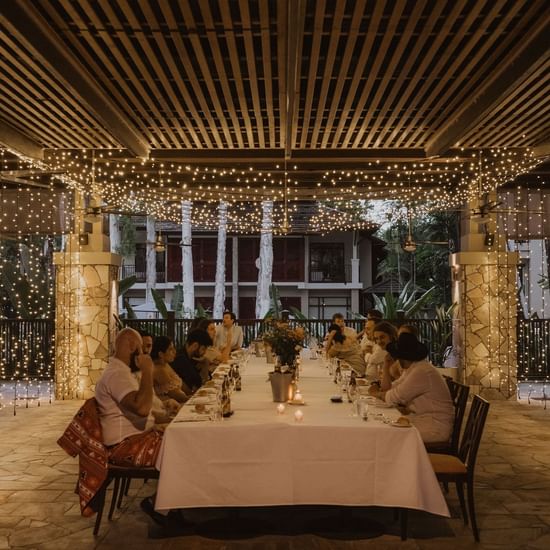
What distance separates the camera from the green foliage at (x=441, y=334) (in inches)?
501

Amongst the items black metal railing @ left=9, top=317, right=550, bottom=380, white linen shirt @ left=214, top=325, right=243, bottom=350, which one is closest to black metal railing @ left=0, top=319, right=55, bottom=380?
black metal railing @ left=9, top=317, right=550, bottom=380

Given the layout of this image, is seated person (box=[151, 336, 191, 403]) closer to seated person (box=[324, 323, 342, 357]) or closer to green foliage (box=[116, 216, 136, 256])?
seated person (box=[324, 323, 342, 357])

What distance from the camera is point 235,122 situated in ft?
25.8

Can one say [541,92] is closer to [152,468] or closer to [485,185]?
[485,185]

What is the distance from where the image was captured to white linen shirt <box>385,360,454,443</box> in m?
4.93

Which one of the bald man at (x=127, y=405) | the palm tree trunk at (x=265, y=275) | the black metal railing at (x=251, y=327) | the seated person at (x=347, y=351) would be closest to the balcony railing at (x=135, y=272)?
the palm tree trunk at (x=265, y=275)

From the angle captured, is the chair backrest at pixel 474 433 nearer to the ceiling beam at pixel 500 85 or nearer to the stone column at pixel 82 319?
the ceiling beam at pixel 500 85

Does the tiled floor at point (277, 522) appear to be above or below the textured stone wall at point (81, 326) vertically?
below

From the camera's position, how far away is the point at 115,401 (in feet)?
15.4

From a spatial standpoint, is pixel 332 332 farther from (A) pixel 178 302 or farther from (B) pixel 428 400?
(A) pixel 178 302

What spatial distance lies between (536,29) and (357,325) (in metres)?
9.81

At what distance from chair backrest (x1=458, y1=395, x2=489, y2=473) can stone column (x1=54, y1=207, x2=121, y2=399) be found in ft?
24.4

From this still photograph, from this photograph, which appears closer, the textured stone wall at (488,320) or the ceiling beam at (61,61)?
the ceiling beam at (61,61)

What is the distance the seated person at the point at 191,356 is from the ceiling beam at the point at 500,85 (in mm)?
3531
